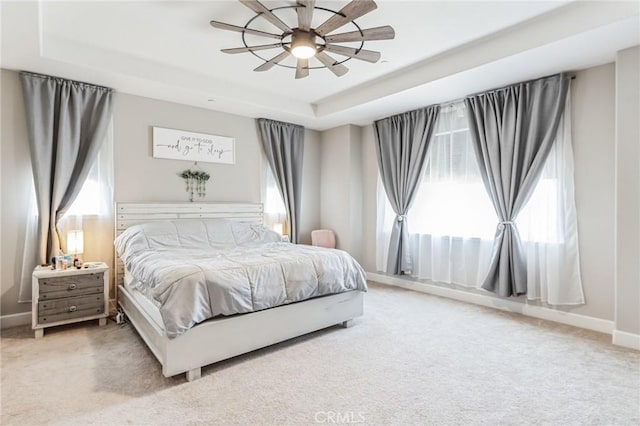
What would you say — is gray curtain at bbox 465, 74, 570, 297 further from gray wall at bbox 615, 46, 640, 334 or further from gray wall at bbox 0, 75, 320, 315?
gray wall at bbox 0, 75, 320, 315

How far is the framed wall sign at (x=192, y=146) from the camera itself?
14.0 ft

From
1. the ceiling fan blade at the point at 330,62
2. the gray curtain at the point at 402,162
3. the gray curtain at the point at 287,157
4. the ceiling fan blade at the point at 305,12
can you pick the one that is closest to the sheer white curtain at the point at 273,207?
the gray curtain at the point at 287,157

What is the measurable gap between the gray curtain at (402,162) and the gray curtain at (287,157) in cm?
132

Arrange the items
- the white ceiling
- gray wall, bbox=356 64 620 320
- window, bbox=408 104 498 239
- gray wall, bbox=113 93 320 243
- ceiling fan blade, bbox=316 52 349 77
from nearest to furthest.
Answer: the white ceiling
ceiling fan blade, bbox=316 52 349 77
gray wall, bbox=356 64 620 320
gray wall, bbox=113 93 320 243
window, bbox=408 104 498 239

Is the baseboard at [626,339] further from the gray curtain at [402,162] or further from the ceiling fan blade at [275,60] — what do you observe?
the ceiling fan blade at [275,60]

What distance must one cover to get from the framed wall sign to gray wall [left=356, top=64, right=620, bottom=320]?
164 inches

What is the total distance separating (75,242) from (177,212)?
1131 millimetres

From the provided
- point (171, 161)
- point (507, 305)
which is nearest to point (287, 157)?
point (171, 161)

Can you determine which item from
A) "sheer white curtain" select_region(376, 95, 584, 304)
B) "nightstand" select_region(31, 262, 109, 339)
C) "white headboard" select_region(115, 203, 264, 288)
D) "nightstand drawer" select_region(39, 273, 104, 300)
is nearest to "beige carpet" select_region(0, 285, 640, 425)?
"nightstand" select_region(31, 262, 109, 339)

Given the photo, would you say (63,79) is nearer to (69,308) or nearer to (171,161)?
(171,161)

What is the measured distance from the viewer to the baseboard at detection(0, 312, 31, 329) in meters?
3.31

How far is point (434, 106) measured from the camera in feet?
15.0

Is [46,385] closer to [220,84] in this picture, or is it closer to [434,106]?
[220,84]

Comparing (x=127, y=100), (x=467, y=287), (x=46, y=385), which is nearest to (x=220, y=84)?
(x=127, y=100)
